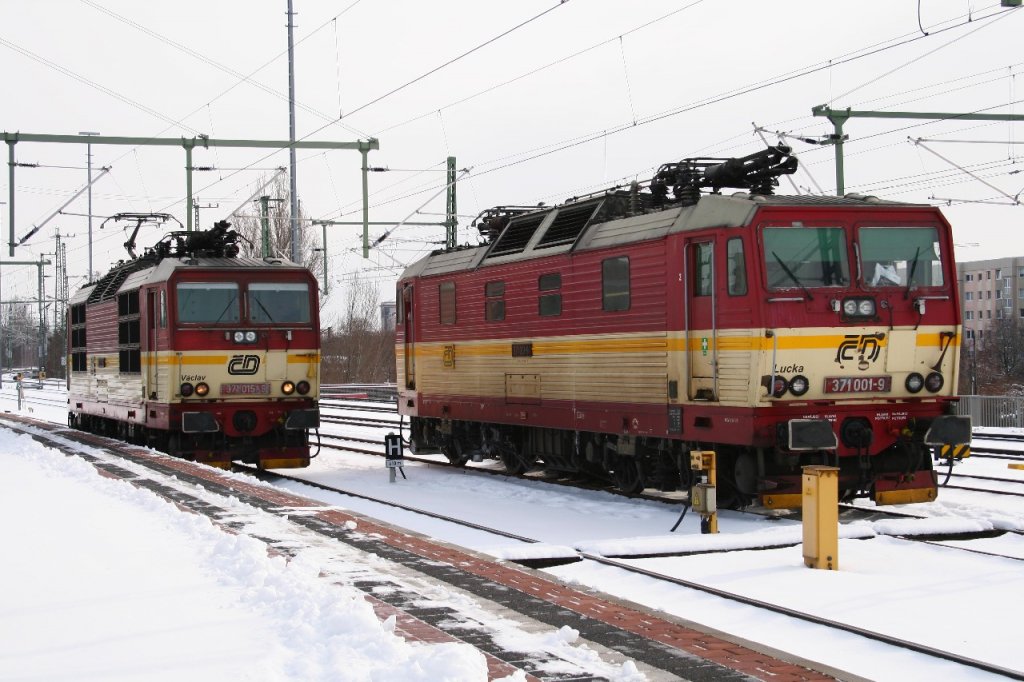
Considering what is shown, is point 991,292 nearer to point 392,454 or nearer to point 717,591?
point 392,454

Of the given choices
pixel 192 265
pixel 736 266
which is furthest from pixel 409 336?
pixel 736 266

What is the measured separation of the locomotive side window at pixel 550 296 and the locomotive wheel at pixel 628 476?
2.23 m

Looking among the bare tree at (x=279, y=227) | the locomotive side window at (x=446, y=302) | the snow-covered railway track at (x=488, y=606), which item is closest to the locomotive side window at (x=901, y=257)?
the snow-covered railway track at (x=488, y=606)

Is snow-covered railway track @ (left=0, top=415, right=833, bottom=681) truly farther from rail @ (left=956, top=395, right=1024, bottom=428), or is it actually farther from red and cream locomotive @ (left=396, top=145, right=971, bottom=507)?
rail @ (left=956, top=395, right=1024, bottom=428)

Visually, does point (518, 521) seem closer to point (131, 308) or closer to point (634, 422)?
point (634, 422)

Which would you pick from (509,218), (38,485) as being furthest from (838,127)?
(38,485)

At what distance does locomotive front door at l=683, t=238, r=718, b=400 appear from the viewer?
44.3ft

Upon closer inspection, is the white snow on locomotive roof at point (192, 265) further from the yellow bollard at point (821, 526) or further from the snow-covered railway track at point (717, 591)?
the yellow bollard at point (821, 526)

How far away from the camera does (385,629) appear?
753 cm

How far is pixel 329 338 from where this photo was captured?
2923 inches

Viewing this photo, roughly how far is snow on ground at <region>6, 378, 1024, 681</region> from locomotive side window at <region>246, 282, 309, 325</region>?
5474 mm

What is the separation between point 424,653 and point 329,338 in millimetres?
68331

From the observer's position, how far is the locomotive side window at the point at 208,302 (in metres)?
19.9

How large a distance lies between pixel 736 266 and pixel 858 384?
183cm
